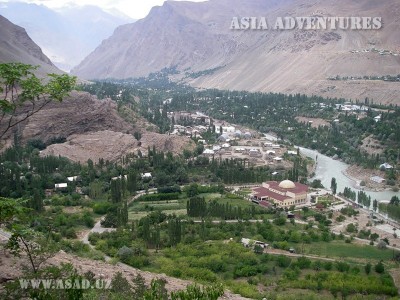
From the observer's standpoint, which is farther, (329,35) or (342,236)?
(329,35)

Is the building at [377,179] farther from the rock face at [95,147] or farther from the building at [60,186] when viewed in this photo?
the building at [60,186]

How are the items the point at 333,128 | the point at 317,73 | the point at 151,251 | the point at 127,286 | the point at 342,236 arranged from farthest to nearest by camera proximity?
1. the point at 317,73
2. the point at 333,128
3. the point at 342,236
4. the point at 151,251
5. the point at 127,286

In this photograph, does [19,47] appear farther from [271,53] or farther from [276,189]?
[271,53]

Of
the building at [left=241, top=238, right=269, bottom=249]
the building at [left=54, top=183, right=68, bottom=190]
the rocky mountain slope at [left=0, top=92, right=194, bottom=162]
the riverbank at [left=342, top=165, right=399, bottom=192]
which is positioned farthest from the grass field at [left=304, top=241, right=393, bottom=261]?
the rocky mountain slope at [left=0, top=92, right=194, bottom=162]

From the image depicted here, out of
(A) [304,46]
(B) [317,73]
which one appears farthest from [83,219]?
(A) [304,46]

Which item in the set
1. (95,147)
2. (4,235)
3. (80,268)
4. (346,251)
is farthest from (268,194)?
(80,268)

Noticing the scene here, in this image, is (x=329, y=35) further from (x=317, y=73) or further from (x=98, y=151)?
(x=98, y=151)

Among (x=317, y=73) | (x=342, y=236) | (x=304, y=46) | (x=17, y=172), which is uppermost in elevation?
(x=304, y=46)
